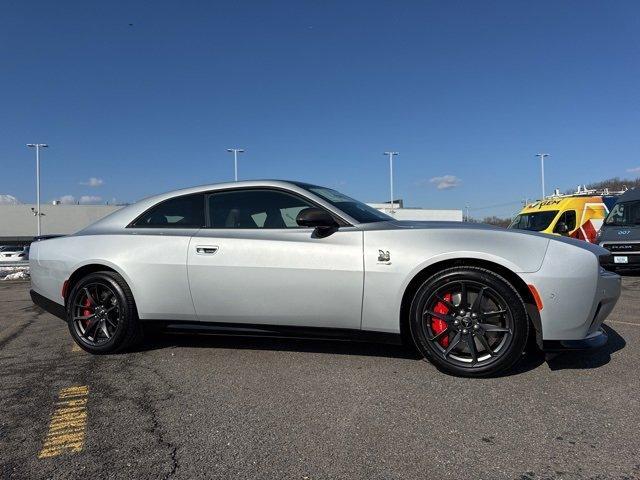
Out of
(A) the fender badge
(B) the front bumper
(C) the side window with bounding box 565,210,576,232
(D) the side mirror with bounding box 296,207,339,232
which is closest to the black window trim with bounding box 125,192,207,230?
(D) the side mirror with bounding box 296,207,339,232

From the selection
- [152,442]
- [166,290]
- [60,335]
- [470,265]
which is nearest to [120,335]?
[166,290]

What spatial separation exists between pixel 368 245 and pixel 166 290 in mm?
1665

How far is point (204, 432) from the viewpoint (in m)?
2.52

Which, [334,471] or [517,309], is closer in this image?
[334,471]

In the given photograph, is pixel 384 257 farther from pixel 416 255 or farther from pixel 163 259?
pixel 163 259

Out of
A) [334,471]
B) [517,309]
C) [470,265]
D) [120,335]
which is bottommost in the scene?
Result: [334,471]

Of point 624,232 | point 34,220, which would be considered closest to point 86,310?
point 624,232

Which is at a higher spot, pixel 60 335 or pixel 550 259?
pixel 550 259

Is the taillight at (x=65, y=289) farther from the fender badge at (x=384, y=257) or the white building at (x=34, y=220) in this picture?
the white building at (x=34, y=220)

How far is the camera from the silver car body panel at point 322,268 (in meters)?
3.12

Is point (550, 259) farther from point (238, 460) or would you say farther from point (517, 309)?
point (238, 460)

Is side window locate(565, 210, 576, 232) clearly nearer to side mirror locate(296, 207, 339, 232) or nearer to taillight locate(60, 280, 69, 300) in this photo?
side mirror locate(296, 207, 339, 232)

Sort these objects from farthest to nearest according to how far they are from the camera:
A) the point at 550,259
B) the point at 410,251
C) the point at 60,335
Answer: the point at 60,335, the point at 410,251, the point at 550,259

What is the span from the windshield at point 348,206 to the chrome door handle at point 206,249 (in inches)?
34.1
